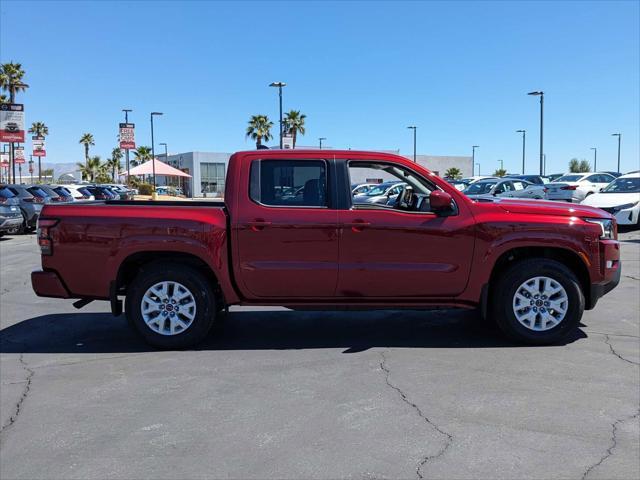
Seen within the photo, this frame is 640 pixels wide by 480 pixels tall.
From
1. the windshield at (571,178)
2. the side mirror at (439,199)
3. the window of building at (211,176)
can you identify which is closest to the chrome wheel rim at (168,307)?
the side mirror at (439,199)

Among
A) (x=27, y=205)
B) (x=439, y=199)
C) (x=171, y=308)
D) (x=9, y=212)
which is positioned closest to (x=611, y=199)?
(x=439, y=199)

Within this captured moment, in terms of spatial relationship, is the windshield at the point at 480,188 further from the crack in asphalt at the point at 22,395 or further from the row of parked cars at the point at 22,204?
the crack in asphalt at the point at 22,395

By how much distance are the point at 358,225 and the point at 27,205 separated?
16.8 meters

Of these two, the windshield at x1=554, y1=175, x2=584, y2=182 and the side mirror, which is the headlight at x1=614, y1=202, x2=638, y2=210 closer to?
the windshield at x1=554, y1=175, x2=584, y2=182

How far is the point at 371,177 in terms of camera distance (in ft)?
190

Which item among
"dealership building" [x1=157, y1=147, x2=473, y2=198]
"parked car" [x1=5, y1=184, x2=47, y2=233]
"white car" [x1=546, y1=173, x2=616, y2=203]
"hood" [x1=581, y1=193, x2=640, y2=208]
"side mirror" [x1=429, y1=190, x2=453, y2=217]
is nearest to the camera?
"side mirror" [x1=429, y1=190, x2=453, y2=217]

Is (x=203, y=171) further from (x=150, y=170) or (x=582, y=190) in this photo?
(x=582, y=190)

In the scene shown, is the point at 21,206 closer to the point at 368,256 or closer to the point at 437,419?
the point at 368,256

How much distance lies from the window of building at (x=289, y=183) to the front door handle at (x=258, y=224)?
8.4 inches

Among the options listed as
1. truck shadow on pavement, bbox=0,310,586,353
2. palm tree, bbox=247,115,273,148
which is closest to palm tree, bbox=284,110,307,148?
palm tree, bbox=247,115,273,148

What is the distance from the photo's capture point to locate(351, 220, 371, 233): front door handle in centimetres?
553

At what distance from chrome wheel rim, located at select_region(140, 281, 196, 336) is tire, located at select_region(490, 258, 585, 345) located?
303 centimetres

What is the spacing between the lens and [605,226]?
582 cm

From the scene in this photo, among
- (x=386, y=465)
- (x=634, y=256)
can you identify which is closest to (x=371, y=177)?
(x=634, y=256)
